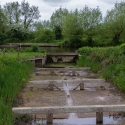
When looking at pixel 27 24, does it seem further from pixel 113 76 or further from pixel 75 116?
pixel 75 116

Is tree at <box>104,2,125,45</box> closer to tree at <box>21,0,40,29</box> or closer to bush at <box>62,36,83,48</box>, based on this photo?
bush at <box>62,36,83,48</box>

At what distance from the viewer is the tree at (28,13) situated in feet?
205

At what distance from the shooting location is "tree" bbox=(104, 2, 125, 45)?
41.9m

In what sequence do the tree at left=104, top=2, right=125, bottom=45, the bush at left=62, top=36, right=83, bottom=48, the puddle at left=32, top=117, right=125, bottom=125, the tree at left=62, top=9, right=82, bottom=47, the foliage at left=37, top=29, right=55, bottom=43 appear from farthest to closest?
the foliage at left=37, top=29, right=55, bottom=43 → the tree at left=62, top=9, right=82, bottom=47 → the bush at left=62, top=36, right=83, bottom=48 → the tree at left=104, top=2, right=125, bottom=45 → the puddle at left=32, top=117, right=125, bottom=125

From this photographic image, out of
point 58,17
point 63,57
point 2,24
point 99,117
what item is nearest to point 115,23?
point 2,24

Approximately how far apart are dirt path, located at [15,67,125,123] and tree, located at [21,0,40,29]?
2077 inches

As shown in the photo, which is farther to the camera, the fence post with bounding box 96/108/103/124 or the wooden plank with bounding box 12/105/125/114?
the fence post with bounding box 96/108/103/124

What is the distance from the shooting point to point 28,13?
206 feet

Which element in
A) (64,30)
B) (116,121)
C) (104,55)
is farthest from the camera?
(64,30)

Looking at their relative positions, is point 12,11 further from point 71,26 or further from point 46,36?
point 71,26

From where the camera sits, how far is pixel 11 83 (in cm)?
811

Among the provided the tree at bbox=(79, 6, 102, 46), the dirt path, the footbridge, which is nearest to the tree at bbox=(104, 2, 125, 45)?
the tree at bbox=(79, 6, 102, 46)

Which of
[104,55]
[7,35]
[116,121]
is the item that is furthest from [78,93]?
[7,35]

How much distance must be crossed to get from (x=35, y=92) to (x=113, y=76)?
3.35m
